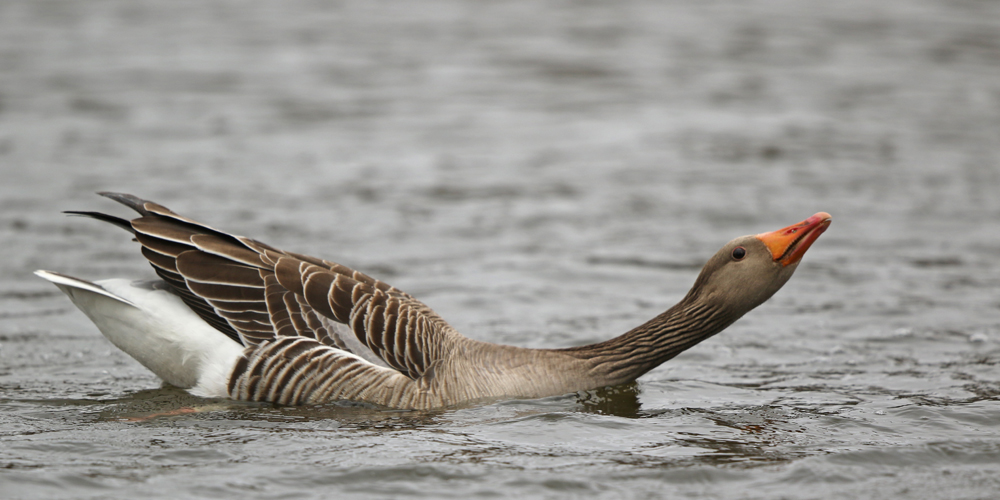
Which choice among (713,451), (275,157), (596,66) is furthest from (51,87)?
(713,451)

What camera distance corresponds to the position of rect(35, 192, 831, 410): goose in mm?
6152

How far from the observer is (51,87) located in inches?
646

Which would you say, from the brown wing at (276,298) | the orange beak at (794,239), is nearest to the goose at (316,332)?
the brown wing at (276,298)

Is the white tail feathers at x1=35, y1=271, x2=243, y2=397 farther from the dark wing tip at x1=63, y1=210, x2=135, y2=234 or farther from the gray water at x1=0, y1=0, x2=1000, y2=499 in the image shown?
the dark wing tip at x1=63, y1=210, x2=135, y2=234

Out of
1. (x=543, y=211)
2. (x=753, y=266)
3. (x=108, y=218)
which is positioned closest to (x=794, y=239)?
(x=753, y=266)

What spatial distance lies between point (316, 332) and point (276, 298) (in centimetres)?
35

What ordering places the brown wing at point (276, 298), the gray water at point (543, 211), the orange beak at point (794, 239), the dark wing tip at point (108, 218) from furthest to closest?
the brown wing at point (276, 298), the dark wing tip at point (108, 218), the orange beak at point (794, 239), the gray water at point (543, 211)

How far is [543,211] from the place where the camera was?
1234cm

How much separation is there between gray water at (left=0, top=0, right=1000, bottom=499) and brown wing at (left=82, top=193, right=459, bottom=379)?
43 centimetres

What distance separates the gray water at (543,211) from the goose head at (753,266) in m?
0.76

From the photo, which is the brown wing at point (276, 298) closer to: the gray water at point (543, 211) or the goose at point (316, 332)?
the goose at point (316, 332)

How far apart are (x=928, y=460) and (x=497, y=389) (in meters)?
2.49

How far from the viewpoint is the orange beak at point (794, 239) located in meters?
5.66

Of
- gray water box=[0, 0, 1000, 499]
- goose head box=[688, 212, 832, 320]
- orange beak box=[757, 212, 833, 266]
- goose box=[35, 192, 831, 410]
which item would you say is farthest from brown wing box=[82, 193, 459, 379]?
orange beak box=[757, 212, 833, 266]
